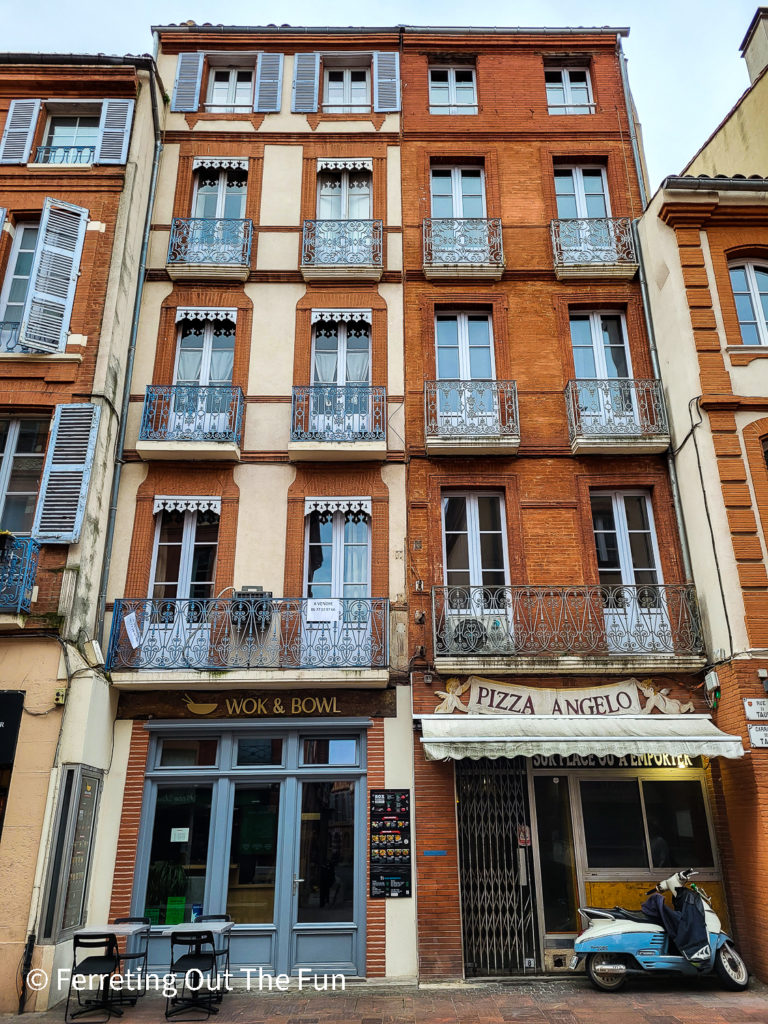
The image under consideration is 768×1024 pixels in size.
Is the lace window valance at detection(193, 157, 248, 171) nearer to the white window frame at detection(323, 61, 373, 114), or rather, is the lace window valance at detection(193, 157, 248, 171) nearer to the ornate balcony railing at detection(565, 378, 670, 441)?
the white window frame at detection(323, 61, 373, 114)

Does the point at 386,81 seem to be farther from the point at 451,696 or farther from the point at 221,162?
the point at 451,696

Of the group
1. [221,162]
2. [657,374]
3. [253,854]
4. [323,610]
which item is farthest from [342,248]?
[253,854]

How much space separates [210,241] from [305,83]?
416 cm

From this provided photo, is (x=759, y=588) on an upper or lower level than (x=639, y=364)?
lower

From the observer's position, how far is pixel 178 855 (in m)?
10.0

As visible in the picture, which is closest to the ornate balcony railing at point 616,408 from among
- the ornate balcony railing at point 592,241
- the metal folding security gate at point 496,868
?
the ornate balcony railing at point 592,241

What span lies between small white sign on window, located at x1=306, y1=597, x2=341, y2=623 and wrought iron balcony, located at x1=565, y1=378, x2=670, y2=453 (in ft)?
14.8

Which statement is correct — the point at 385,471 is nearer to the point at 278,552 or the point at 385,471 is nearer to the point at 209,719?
the point at 278,552

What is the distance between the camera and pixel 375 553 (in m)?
11.4

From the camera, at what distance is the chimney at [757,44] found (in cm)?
1551

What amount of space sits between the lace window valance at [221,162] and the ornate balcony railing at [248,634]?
832cm

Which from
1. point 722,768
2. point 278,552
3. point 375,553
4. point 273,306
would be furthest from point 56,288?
point 722,768

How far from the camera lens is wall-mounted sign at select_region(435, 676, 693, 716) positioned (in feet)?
33.8

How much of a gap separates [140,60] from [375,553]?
976 cm
